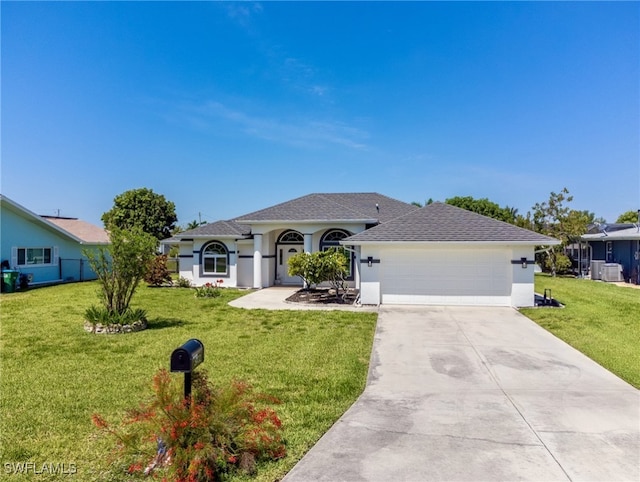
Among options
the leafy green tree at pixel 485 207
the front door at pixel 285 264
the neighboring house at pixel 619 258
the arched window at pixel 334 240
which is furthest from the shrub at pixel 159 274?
the leafy green tree at pixel 485 207

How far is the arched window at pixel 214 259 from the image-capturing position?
845 inches

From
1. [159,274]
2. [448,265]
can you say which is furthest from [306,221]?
[159,274]

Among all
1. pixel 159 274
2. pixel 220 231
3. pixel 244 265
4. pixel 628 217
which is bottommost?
pixel 159 274

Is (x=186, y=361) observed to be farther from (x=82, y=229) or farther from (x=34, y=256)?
(x=82, y=229)

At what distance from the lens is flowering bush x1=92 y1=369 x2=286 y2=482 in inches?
130

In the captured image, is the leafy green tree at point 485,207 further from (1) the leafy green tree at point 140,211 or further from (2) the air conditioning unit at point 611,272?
(1) the leafy green tree at point 140,211

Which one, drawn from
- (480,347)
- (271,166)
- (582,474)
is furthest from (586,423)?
(271,166)

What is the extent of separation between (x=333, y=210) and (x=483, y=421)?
15.8 meters

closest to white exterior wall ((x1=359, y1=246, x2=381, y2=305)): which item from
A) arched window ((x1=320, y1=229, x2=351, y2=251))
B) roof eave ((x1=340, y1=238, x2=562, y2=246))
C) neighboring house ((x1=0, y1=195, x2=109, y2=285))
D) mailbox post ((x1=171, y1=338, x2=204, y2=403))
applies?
roof eave ((x1=340, y1=238, x2=562, y2=246))

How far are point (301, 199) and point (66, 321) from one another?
13375mm

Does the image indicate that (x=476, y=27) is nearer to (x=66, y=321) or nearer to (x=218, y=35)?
(x=218, y=35)

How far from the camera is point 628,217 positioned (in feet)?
208

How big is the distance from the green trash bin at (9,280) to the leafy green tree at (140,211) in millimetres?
24419

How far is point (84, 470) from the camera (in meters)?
3.71
